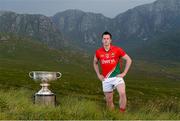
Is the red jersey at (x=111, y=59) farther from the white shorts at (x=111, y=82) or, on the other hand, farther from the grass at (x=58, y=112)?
the grass at (x=58, y=112)

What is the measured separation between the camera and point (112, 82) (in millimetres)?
14961

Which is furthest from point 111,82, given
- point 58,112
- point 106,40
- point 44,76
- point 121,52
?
point 58,112

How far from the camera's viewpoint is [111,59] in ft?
49.2

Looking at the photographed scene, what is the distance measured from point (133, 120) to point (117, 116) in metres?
0.65

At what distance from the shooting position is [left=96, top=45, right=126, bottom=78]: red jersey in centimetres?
1495

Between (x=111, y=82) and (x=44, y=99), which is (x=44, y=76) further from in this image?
(x=111, y=82)

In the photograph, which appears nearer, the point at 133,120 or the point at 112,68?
the point at 133,120

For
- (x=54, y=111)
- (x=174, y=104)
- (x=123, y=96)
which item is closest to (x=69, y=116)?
(x=54, y=111)

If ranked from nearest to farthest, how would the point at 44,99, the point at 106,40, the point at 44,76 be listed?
1. the point at 106,40
2. the point at 44,99
3. the point at 44,76

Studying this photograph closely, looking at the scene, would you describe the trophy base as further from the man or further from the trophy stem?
the man

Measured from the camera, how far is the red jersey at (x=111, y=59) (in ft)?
49.1

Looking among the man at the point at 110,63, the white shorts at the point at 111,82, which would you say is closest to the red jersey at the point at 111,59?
the man at the point at 110,63

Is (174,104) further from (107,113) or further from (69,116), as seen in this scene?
(69,116)

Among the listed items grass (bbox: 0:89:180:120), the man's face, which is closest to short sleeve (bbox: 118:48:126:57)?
the man's face
